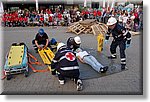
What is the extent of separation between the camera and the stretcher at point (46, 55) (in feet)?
18.2

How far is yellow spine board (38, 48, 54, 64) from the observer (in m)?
5.56

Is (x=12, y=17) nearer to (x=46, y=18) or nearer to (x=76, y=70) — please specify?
(x=46, y=18)

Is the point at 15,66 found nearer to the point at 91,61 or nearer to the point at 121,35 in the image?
the point at 91,61

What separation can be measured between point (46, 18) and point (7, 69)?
33.8ft

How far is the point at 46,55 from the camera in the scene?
19.0 feet

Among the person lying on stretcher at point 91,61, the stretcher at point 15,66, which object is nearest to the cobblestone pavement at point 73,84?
the stretcher at point 15,66

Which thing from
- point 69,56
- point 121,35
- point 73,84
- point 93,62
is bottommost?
point 73,84

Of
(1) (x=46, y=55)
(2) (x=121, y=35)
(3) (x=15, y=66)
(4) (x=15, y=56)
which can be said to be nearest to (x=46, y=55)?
(1) (x=46, y=55)

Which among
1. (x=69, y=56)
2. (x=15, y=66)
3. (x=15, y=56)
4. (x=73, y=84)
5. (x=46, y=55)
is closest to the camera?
(x=69, y=56)

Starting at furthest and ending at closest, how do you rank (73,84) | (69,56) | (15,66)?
(15,66) < (73,84) < (69,56)

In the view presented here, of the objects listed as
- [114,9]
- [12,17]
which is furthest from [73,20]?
[12,17]

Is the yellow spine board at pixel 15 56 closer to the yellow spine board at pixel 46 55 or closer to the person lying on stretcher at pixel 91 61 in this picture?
the yellow spine board at pixel 46 55

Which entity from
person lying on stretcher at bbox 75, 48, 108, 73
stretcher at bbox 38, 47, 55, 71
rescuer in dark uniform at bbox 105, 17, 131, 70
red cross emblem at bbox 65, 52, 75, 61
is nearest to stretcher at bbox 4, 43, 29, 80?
stretcher at bbox 38, 47, 55, 71

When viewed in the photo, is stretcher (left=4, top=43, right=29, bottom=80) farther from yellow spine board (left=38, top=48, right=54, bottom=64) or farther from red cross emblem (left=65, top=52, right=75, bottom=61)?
red cross emblem (left=65, top=52, right=75, bottom=61)
